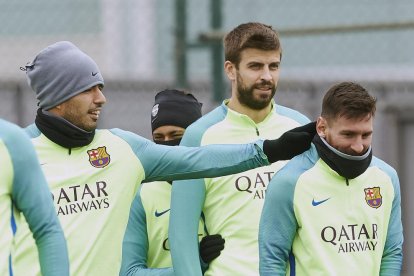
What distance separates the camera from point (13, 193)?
4.92 metres

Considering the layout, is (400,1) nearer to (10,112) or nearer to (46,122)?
(10,112)

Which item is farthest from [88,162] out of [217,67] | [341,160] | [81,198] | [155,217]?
[217,67]

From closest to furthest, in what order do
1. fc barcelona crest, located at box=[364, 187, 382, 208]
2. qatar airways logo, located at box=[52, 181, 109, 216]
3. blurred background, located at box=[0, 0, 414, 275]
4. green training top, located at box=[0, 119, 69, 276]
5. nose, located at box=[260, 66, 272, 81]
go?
green training top, located at box=[0, 119, 69, 276] → fc barcelona crest, located at box=[364, 187, 382, 208] → qatar airways logo, located at box=[52, 181, 109, 216] → nose, located at box=[260, 66, 272, 81] → blurred background, located at box=[0, 0, 414, 275]

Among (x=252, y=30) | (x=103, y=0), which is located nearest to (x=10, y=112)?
(x=103, y=0)

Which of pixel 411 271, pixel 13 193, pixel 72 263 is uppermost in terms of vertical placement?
pixel 13 193

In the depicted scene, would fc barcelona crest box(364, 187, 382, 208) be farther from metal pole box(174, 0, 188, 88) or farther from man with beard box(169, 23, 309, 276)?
metal pole box(174, 0, 188, 88)

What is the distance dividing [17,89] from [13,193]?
4.27 m

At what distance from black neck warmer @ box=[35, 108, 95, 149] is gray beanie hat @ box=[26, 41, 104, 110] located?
59 millimetres

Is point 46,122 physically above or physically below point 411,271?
above

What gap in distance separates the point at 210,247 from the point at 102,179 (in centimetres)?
68

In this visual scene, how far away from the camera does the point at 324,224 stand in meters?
5.48

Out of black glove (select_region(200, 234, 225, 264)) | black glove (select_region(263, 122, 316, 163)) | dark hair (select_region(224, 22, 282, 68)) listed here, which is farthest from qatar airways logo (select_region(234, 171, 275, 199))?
black glove (select_region(263, 122, 316, 163))

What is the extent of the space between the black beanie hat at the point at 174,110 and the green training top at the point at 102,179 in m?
0.77

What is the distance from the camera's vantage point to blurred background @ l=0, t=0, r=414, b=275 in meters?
8.87
